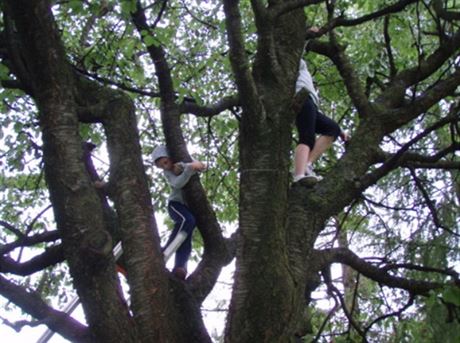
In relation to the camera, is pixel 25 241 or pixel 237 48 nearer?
pixel 237 48

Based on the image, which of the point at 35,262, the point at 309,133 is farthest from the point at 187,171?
the point at 35,262

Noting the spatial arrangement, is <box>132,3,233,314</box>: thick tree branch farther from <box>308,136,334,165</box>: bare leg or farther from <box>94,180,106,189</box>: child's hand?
<box>308,136,334,165</box>: bare leg

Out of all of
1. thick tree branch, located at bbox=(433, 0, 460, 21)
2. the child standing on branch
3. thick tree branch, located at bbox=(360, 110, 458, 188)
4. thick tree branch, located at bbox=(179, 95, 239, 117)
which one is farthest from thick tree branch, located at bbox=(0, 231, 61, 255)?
thick tree branch, located at bbox=(433, 0, 460, 21)

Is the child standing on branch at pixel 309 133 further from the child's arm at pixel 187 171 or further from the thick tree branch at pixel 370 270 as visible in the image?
the child's arm at pixel 187 171

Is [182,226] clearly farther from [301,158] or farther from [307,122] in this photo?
[307,122]

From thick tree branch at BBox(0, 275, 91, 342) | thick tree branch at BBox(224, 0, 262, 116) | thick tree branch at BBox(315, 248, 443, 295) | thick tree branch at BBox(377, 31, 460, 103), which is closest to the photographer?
thick tree branch at BBox(0, 275, 91, 342)

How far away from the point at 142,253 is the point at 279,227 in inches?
26.1

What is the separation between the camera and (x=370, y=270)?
3908mm

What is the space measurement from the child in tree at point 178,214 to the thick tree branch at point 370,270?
0.91 meters

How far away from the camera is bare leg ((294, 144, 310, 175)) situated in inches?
165

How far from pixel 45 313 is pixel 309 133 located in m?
2.26

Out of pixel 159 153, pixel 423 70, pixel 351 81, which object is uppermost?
pixel 423 70

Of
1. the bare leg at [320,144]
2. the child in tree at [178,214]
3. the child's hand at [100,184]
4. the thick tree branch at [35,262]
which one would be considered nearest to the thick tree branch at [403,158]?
the bare leg at [320,144]

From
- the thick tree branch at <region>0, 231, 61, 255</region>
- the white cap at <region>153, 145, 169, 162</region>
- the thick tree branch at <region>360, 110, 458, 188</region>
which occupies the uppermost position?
the white cap at <region>153, 145, 169, 162</region>
